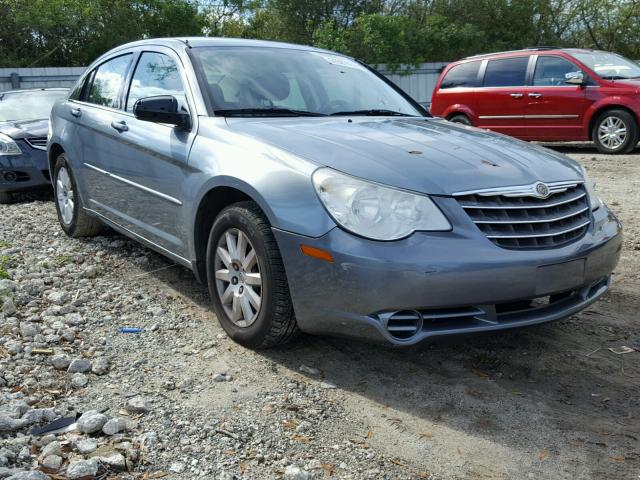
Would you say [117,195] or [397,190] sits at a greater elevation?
[397,190]

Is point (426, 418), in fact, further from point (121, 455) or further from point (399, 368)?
point (121, 455)

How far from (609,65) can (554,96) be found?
102 cm

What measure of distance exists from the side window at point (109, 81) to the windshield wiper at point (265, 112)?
4.46 ft

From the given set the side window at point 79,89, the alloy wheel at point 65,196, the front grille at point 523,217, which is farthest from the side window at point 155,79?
the front grille at point 523,217

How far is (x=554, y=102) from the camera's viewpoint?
10695mm

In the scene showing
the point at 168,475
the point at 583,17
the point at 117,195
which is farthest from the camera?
the point at 583,17

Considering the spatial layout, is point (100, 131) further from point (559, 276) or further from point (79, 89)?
point (559, 276)

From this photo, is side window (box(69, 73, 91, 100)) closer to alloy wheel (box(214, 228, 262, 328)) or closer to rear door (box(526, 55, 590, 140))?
alloy wheel (box(214, 228, 262, 328))

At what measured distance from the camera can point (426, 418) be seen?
285cm

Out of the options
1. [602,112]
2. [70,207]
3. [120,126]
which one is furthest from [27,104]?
[602,112]

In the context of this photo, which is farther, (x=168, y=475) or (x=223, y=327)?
(x=223, y=327)

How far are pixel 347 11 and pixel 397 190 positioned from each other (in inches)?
913

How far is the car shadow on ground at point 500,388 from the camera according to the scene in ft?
8.85

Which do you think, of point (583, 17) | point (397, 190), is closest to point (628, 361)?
point (397, 190)
